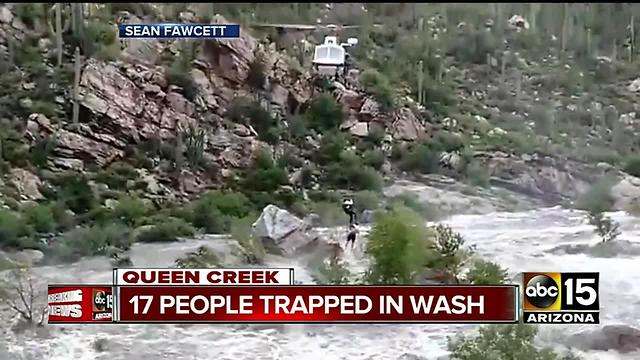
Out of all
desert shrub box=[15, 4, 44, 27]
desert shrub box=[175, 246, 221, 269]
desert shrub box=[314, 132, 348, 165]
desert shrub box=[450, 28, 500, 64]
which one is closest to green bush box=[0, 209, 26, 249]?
desert shrub box=[175, 246, 221, 269]

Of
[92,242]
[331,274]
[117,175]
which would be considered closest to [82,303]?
[92,242]

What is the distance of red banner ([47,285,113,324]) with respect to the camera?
3131mm

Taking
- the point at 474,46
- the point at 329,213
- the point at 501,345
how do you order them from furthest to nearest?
the point at 474,46
the point at 329,213
the point at 501,345

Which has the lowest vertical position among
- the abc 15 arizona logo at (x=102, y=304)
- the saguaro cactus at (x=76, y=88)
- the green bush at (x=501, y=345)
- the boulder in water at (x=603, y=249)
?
the green bush at (x=501, y=345)

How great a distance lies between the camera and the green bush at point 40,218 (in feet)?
10.4

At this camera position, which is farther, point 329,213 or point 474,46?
point 474,46

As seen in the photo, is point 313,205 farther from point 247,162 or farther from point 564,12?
point 564,12

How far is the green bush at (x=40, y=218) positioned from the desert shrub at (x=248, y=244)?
57 centimetres

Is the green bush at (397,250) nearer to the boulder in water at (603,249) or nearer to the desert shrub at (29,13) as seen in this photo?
the boulder in water at (603,249)

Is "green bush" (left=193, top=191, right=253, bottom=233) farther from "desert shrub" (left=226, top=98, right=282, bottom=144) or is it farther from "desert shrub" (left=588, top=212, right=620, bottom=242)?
"desert shrub" (left=588, top=212, right=620, bottom=242)

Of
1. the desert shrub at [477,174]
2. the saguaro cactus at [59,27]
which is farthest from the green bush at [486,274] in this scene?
the saguaro cactus at [59,27]

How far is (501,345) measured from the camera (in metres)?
3.10

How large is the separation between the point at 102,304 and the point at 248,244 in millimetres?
490

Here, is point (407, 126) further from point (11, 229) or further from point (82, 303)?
point (11, 229)
